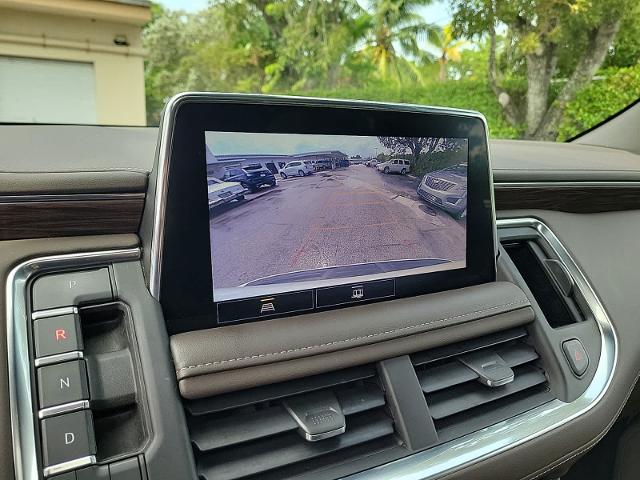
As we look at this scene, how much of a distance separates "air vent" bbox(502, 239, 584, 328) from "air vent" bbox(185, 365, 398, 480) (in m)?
0.83

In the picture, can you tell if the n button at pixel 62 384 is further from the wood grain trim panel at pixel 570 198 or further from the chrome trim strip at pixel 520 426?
the wood grain trim panel at pixel 570 198

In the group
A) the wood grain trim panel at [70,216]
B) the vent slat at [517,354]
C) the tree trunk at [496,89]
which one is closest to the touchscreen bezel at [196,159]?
the wood grain trim panel at [70,216]

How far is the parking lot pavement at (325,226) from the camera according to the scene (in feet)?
3.88

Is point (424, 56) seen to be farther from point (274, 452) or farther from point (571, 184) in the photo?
point (274, 452)

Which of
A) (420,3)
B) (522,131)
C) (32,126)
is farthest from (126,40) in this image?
(420,3)

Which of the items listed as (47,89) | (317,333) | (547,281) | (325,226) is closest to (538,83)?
(47,89)

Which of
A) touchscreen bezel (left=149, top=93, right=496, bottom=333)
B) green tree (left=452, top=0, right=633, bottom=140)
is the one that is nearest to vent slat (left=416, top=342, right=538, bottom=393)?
touchscreen bezel (left=149, top=93, right=496, bottom=333)

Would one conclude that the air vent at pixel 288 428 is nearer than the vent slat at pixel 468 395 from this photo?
Yes

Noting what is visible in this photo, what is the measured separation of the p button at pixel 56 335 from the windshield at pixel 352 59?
0.52m

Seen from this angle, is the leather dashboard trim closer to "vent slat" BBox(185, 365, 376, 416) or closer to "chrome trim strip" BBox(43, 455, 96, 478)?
"vent slat" BBox(185, 365, 376, 416)

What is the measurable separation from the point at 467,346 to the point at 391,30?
16276 mm

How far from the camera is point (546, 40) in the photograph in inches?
353

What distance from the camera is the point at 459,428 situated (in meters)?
1.35

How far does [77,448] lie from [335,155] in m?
0.80
